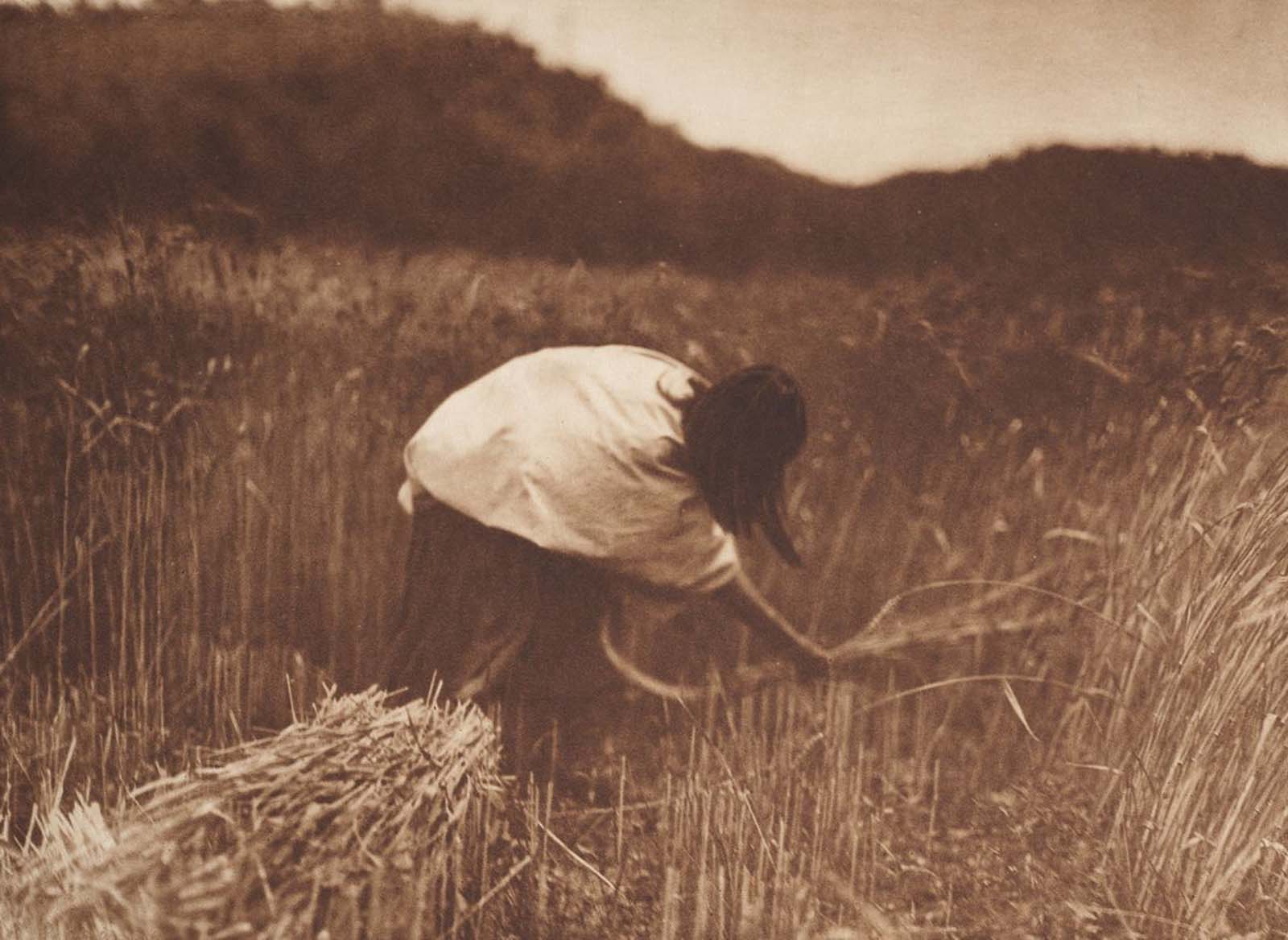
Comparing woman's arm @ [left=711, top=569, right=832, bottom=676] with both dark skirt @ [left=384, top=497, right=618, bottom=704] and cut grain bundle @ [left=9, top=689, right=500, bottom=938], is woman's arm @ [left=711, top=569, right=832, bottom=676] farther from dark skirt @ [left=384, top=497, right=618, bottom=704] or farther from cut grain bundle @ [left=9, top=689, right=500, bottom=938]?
cut grain bundle @ [left=9, top=689, right=500, bottom=938]

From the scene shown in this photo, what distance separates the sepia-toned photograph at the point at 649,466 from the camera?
199 cm

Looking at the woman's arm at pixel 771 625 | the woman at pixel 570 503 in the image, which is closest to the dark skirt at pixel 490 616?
the woman at pixel 570 503

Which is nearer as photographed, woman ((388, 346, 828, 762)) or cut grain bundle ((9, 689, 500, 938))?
cut grain bundle ((9, 689, 500, 938))

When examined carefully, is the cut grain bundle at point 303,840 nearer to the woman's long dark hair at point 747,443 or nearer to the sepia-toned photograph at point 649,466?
the sepia-toned photograph at point 649,466

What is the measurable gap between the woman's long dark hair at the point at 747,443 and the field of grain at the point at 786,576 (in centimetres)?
6

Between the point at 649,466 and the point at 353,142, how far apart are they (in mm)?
798

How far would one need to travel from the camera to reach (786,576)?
2.10 metres

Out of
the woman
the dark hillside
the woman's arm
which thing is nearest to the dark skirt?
the woman

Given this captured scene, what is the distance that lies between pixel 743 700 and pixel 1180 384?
1.07 metres

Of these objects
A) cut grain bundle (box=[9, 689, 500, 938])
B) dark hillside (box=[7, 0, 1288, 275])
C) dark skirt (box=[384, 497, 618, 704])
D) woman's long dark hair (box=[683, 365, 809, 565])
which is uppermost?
dark hillside (box=[7, 0, 1288, 275])

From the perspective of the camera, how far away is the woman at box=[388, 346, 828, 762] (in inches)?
78.0

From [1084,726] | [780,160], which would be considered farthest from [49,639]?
[1084,726]

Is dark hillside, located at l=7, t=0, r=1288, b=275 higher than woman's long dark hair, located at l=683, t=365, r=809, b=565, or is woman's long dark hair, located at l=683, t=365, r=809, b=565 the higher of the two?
dark hillside, located at l=7, t=0, r=1288, b=275

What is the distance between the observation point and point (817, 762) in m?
2.11
